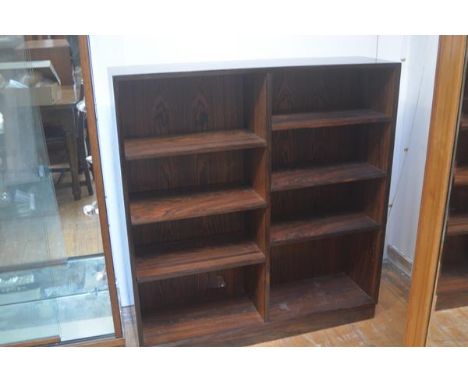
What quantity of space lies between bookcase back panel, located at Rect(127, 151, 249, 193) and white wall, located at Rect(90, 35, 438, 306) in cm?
A: 19

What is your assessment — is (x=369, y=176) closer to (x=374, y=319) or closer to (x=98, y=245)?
(x=374, y=319)

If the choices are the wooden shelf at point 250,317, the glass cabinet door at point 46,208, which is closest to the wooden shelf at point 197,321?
the wooden shelf at point 250,317

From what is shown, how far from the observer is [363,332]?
7.75 feet

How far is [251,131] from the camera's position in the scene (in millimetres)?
2137

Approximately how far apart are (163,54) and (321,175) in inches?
37.2

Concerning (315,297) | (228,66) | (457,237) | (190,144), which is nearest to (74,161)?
(190,144)

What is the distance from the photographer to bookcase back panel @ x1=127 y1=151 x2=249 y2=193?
7.11 feet

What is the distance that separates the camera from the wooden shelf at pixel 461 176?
78cm

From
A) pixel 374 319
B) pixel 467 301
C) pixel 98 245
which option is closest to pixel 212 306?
pixel 98 245

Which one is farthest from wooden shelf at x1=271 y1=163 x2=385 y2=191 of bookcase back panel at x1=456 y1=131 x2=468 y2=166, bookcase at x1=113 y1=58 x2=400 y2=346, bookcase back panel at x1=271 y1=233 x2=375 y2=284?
bookcase back panel at x1=456 y1=131 x2=468 y2=166

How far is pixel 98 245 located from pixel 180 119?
27.4 inches

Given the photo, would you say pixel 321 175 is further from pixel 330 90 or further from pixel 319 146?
pixel 330 90

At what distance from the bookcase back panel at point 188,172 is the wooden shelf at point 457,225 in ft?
4.54

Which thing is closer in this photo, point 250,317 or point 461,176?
point 461,176
